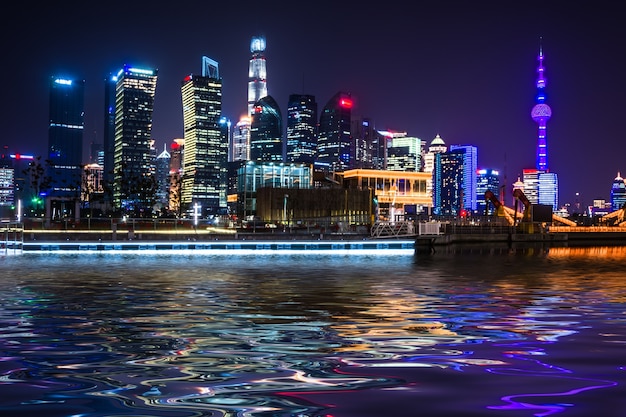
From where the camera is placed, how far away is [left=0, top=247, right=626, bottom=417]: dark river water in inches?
293

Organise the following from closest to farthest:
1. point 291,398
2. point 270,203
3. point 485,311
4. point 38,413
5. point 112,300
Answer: point 38,413
point 291,398
point 485,311
point 112,300
point 270,203

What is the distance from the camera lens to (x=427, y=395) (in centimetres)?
784

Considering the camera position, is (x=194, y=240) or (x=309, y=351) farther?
(x=194, y=240)

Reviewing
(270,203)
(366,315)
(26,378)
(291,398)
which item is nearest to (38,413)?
(26,378)

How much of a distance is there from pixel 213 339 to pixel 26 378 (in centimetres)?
374

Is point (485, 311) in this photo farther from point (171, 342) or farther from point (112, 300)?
point (112, 300)

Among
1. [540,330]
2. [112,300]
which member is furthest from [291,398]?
[112,300]

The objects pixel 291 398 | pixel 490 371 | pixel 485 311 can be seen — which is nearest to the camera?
pixel 291 398

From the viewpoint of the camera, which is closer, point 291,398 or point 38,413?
point 38,413

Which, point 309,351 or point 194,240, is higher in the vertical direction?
point 194,240

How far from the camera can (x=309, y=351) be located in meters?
10.7

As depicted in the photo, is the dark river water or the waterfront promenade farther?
the waterfront promenade

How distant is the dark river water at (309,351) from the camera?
293 inches

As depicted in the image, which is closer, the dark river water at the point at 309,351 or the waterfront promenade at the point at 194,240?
the dark river water at the point at 309,351
